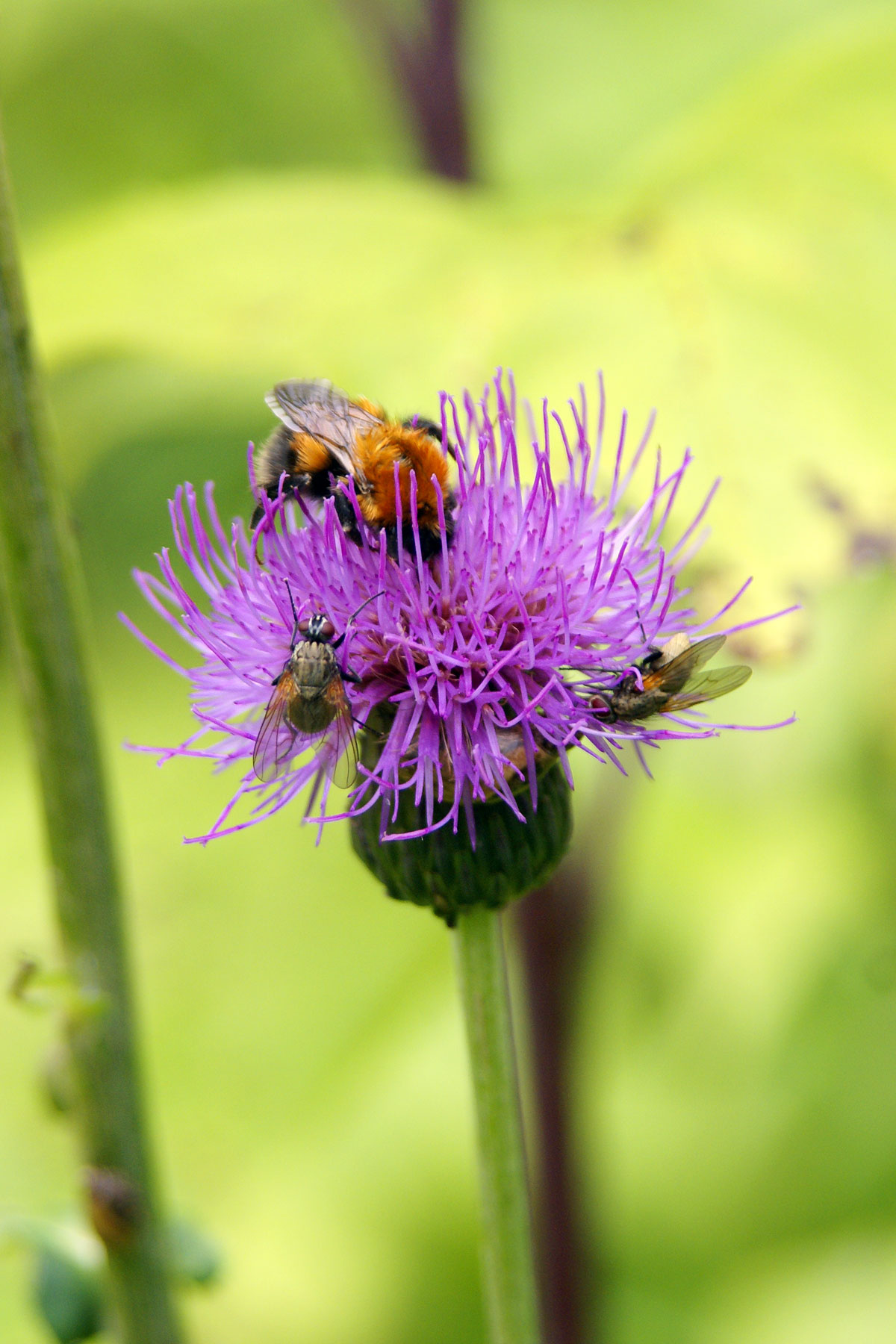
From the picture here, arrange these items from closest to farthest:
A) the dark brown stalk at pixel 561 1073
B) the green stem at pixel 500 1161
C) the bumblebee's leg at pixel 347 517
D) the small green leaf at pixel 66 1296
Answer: the green stem at pixel 500 1161 < the bumblebee's leg at pixel 347 517 < the small green leaf at pixel 66 1296 < the dark brown stalk at pixel 561 1073

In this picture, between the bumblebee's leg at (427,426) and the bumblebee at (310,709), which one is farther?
the bumblebee's leg at (427,426)

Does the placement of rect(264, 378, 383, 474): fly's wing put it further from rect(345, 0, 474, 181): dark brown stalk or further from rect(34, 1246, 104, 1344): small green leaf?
rect(345, 0, 474, 181): dark brown stalk

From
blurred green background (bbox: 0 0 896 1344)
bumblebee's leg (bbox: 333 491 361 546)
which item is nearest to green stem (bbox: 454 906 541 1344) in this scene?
bumblebee's leg (bbox: 333 491 361 546)

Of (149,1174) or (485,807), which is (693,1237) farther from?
(485,807)

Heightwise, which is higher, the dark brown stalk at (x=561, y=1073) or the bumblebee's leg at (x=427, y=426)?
the bumblebee's leg at (x=427, y=426)

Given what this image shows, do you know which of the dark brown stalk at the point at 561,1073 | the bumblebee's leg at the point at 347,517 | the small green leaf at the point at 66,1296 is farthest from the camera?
the dark brown stalk at the point at 561,1073

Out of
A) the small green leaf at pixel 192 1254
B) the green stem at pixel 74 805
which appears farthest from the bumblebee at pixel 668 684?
the small green leaf at pixel 192 1254

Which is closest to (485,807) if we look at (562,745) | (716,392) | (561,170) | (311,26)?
(562,745)

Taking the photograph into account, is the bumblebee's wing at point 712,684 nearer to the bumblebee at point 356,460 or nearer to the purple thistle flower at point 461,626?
the purple thistle flower at point 461,626
